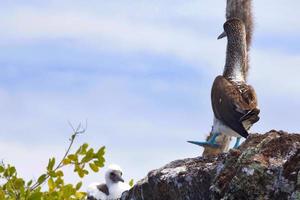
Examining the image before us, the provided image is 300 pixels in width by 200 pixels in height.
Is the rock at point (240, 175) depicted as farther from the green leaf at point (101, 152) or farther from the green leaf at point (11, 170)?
the green leaf at point (11, 170)

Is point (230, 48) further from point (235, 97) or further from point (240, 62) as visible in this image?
point (235, 97)

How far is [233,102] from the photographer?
10742 mm

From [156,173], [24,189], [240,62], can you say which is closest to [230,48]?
[240,62]

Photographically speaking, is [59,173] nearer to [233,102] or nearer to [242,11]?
[233,102]

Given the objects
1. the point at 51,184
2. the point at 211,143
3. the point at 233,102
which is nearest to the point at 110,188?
the point at 211,143

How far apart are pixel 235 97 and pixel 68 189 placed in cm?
591

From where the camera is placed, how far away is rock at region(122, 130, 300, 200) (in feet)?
14.4

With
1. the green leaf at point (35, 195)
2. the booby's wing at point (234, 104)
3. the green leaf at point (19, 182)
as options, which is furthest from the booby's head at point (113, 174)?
the green leaf at point (35, 195)

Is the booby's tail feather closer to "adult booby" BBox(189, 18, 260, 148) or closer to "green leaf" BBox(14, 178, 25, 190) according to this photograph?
"adult booby" BBox(189, 18, 260, 148)

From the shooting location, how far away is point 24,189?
493 cm

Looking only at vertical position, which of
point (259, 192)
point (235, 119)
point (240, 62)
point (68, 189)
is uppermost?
point (240, 62)

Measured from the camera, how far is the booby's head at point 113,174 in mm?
14020

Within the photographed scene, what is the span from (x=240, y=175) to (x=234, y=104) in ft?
20.4

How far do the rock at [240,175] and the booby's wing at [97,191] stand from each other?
737 cm
